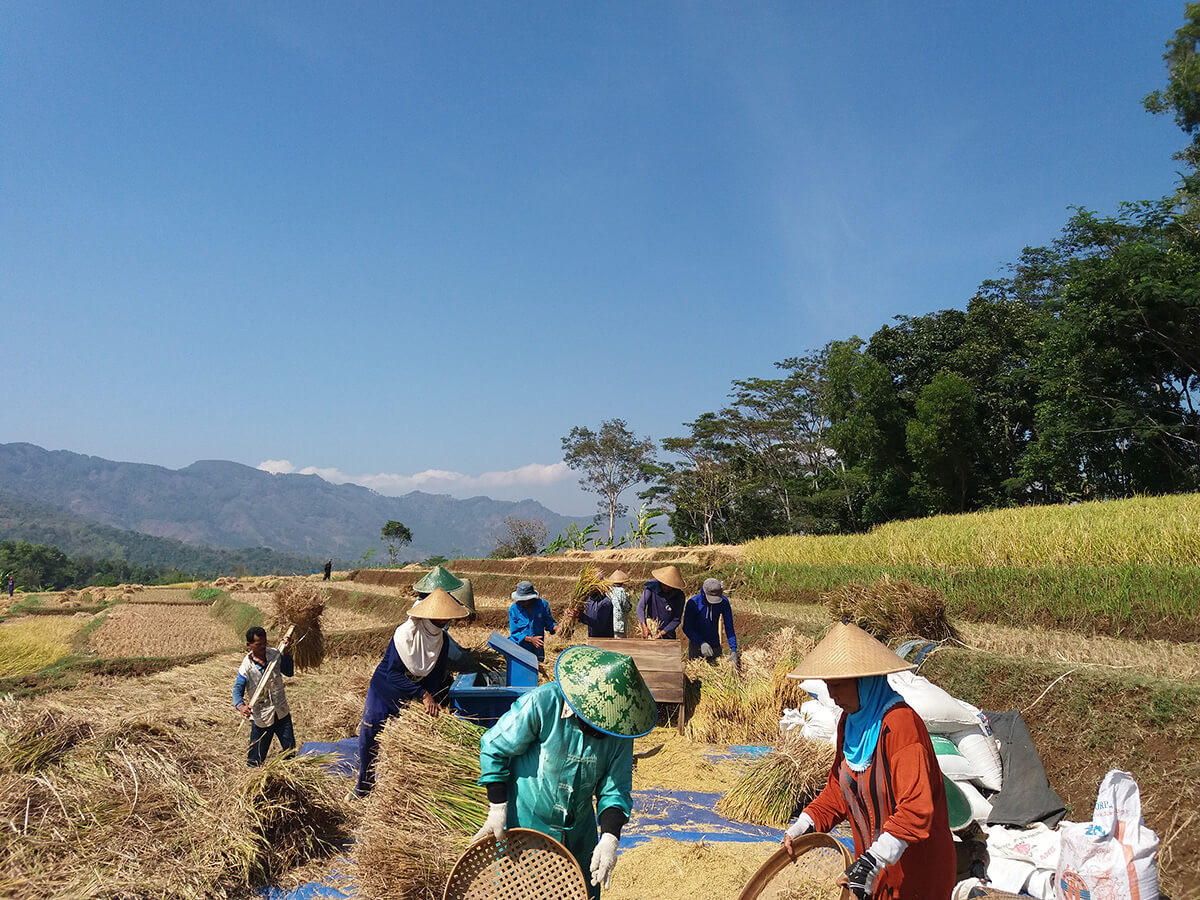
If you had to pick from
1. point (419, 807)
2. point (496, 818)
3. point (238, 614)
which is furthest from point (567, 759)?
point (238, 614)

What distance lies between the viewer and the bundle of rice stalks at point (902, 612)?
7.34 m

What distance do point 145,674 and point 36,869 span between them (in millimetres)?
9409

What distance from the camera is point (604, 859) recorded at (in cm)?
246

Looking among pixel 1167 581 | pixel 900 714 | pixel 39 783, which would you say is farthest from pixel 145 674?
pixel 1167 581

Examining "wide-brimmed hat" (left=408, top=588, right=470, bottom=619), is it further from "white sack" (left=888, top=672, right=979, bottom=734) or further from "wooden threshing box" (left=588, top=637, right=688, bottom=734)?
"white sack" (left=888, top=672, right=979, bottom=734)

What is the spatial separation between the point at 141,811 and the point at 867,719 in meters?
3.53

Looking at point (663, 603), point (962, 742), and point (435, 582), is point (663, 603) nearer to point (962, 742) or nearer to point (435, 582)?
point (435, 582)

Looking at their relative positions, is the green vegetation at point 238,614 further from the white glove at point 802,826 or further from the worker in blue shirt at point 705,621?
the white glove at point 802,826

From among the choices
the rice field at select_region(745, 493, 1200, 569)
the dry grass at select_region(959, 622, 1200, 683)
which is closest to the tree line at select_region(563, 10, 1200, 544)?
the rice field at select_region(745, 493, 1200, 569)

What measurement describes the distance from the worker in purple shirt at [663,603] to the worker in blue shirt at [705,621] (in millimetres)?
172

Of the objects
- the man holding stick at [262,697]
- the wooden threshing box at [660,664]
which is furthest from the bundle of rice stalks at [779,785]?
the man holding stick at [262,697]

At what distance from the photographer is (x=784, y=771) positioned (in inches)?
189

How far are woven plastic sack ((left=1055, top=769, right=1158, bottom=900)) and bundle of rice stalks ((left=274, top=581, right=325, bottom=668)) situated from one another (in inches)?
234

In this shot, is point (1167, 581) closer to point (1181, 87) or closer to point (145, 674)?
point (145, 674)
